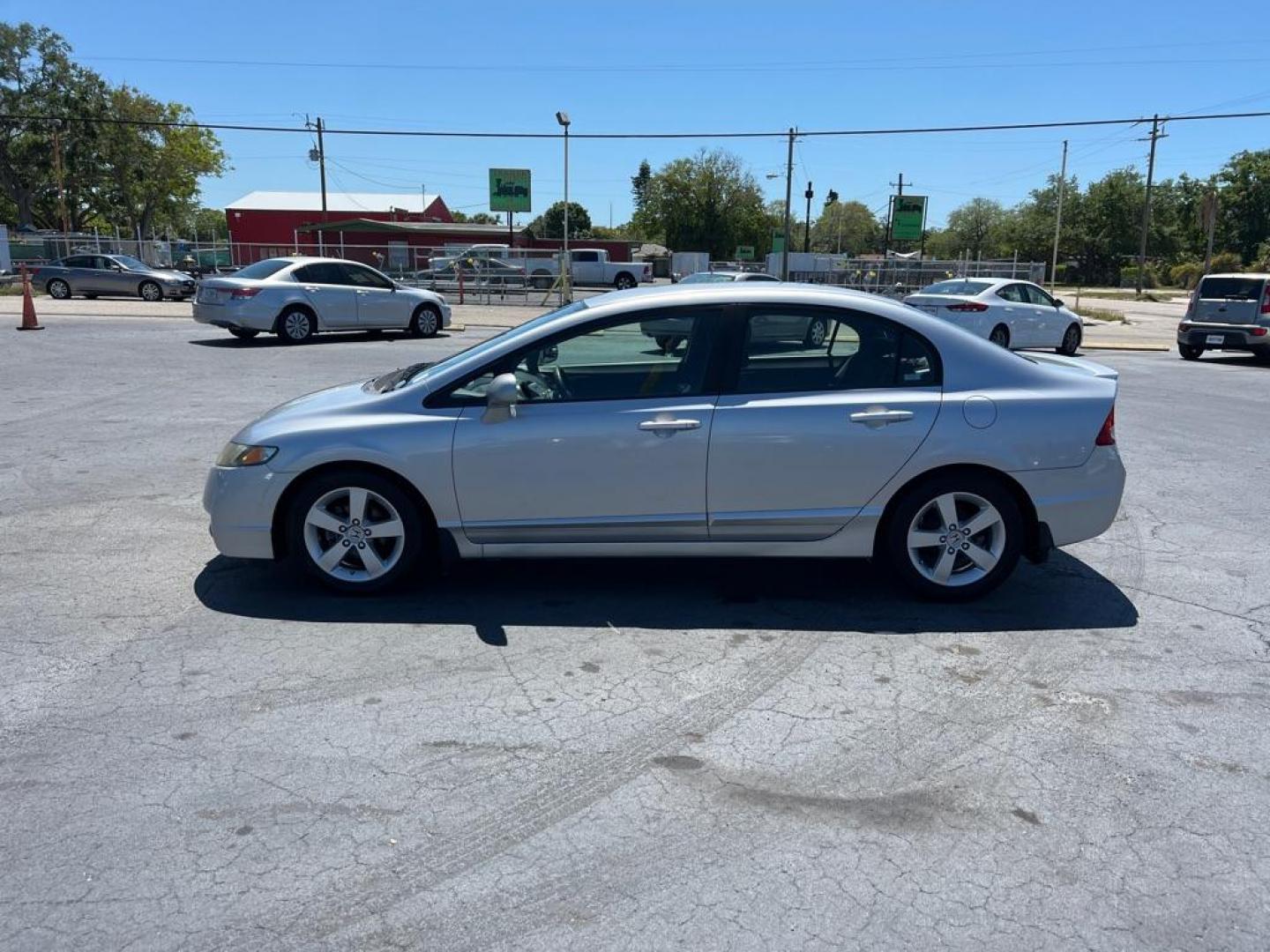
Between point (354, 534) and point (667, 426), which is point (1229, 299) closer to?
point (667, 426)

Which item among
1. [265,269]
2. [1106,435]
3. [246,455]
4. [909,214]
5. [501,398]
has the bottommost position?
[246,455]

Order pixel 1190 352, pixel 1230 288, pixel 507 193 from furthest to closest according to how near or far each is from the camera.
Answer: pixel 507 193 < pixel 1190 352 < pixel 1230 288

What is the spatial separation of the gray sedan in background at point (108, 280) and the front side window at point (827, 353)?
99.8 feet

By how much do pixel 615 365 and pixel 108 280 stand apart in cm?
3078

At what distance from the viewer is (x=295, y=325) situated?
17531 mm

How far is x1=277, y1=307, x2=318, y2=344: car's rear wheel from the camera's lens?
56.9 feet

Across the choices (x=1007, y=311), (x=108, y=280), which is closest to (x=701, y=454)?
(x=1007, y=311)

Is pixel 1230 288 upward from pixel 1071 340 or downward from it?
upward

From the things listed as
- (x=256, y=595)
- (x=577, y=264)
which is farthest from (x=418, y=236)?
(x=256, y=595)

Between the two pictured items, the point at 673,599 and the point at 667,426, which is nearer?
the point at 667,426

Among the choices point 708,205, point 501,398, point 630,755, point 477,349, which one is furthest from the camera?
point 708,205

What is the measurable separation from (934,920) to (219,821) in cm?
221

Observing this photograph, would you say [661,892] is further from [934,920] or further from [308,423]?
[308,423]

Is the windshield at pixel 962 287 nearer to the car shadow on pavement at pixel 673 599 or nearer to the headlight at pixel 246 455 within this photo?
the car shadow on pavement at pixel 673 599
